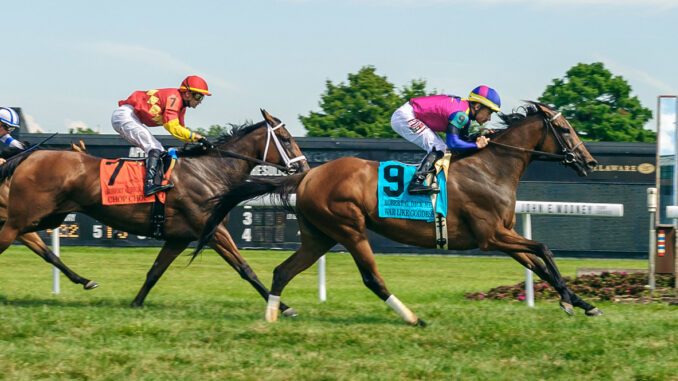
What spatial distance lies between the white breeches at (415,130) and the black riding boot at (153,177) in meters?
1.95

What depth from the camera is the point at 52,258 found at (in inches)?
318

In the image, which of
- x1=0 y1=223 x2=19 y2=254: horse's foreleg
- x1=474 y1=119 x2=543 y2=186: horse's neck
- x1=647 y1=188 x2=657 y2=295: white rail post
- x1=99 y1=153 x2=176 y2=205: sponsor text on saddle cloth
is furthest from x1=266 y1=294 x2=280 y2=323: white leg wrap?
x1=647 y1=188 x2=657 y2=295: white rail post

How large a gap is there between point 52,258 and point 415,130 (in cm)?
361

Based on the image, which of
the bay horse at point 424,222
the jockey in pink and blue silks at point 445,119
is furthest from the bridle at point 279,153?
the jockey in pink and blue silks at point 445,119

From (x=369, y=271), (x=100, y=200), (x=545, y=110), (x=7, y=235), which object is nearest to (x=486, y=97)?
(x=545, y=110)

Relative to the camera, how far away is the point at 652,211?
8.33m

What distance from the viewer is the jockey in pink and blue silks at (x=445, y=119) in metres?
6.64

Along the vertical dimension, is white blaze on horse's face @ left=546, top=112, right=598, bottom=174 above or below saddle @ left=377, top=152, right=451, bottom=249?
above

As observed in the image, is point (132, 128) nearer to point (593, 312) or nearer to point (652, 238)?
point (593, 312)

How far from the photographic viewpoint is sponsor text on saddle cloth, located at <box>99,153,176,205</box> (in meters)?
7.26

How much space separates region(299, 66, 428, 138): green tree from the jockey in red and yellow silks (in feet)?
→ 103

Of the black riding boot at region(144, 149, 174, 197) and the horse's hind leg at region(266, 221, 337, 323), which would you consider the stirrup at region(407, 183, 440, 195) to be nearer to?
the horse's hind leg at region(266, 221, 337, 323)

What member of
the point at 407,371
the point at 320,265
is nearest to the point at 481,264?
the point at 320,265

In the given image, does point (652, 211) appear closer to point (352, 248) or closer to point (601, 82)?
point (352, 248)
